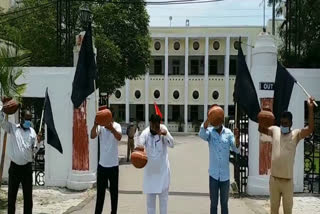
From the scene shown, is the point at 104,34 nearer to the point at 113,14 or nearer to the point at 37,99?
the point at 113,14

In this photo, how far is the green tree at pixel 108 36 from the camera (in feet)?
62.1


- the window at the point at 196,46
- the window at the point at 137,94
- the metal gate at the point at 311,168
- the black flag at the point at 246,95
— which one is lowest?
the metal gate at the point at 311,168

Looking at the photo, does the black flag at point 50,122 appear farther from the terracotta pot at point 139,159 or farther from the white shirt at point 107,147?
the terracotta pot at point 139,159

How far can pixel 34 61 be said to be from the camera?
18.7 m

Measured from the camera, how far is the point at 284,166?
22.1ft

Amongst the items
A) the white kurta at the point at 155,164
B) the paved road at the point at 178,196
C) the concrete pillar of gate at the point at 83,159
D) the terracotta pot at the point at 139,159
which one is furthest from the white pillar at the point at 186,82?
the terracotta pot at the point at 139,159

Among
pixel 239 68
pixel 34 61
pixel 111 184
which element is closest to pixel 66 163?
pixel 111 184

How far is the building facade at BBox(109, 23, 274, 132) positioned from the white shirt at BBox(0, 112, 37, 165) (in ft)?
125

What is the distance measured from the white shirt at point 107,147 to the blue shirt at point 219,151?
58.5 inches

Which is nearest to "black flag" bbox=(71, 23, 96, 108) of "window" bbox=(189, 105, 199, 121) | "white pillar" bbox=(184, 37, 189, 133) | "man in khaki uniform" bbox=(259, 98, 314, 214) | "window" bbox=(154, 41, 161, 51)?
"man in khaki uniform" bbox=(259, 98, 314, 214)

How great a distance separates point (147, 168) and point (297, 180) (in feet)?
17.3

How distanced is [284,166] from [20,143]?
155 inches

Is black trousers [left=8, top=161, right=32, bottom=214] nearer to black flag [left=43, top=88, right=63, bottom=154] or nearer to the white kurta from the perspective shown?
black flag [left=43, top=88, right=63, bottom=154]

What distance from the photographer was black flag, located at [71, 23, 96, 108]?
9258 millimetres
